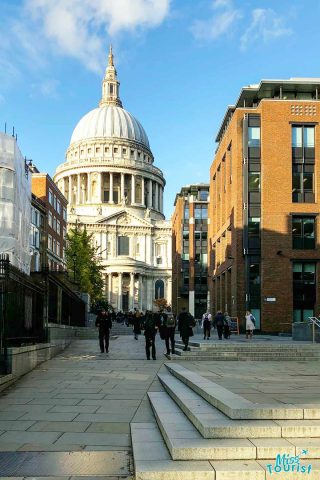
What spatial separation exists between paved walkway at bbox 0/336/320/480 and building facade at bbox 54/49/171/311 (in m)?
103

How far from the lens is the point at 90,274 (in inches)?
2522

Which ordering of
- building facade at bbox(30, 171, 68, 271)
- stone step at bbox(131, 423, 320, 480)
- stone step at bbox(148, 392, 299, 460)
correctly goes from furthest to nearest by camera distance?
building facade at bbox(30, 171, 68, 271)
stone step at bbox(148, 392, 299, 460)
stone step at bbox(131, 423, 320, 480)

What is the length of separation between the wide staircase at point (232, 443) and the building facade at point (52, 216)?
2450 inches

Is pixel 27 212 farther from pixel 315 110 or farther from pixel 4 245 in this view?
pixel 315 110

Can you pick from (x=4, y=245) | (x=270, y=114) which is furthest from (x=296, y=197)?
(x=4, y=245)

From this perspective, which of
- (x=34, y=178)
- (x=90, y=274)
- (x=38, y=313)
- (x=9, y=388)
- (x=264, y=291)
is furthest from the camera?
(x=34, y=178)

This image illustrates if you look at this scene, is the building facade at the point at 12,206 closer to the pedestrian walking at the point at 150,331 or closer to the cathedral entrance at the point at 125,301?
the pedestrian walking at the point at 150,331

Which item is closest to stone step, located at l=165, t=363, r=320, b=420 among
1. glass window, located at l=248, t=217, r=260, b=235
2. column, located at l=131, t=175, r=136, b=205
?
glass window, located at l=248, t=217, r=260, b=235

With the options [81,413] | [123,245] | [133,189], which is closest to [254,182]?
[81,413]

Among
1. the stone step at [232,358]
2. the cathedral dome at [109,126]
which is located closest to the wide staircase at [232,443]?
the stone step at [232,358]

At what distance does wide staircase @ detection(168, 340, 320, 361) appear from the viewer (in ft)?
71.3

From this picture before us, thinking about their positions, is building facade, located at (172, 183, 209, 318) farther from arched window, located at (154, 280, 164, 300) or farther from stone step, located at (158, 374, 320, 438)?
stone step, located at (158, 374, 320, 438)

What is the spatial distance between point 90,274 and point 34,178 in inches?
537

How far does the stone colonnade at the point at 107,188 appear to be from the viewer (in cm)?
13700
